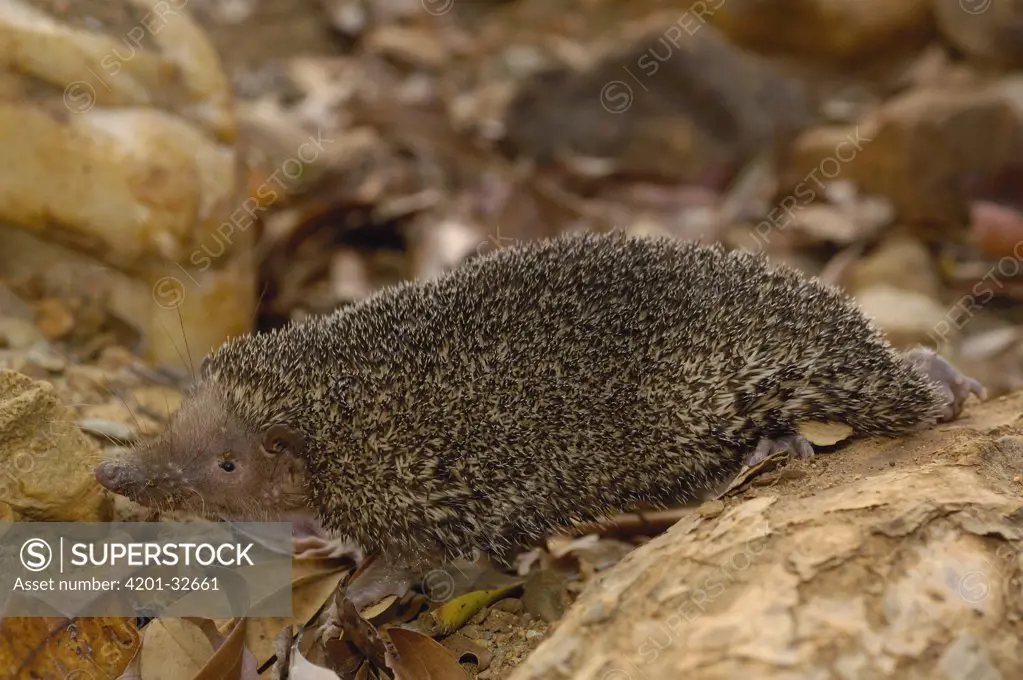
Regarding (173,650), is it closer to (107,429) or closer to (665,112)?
(107,429)

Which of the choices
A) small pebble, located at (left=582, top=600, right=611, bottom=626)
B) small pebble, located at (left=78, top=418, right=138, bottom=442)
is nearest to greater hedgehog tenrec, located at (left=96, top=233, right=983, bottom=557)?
small pebble, located at (left=78, top=418, right=138, bottom=442)

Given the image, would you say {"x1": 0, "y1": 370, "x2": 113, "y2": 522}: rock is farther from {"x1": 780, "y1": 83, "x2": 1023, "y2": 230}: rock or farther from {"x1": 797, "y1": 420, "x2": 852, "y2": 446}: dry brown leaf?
{"x1": 780, "y1": 83, "x2": 1023, "y2": 230}: rock

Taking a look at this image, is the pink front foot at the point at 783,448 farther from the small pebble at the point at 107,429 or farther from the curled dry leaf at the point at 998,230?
the curled dry leaf at the point at 998,230

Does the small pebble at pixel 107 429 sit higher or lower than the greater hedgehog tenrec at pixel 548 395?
higher

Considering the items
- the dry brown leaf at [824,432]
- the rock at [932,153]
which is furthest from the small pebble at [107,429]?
the rock at [932,153]

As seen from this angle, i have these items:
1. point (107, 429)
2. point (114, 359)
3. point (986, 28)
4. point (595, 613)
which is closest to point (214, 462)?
point (107, 429)

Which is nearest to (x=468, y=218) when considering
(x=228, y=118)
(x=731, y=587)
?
(x=228, y=118)
